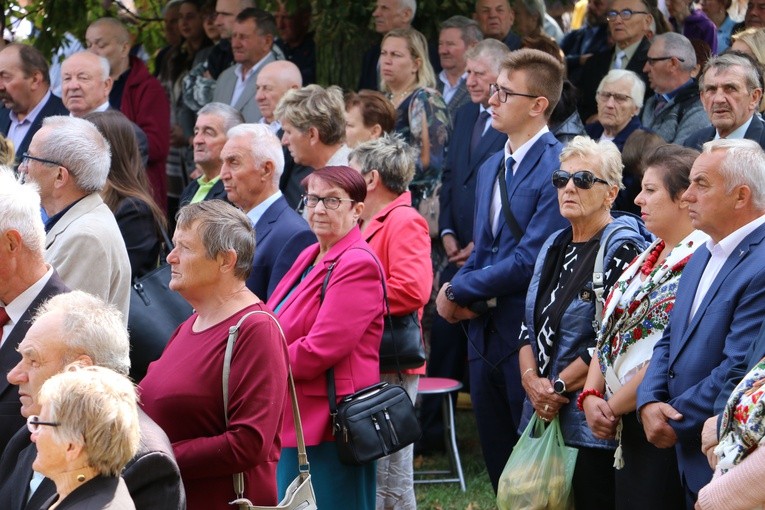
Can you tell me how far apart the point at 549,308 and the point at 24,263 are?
240 cm

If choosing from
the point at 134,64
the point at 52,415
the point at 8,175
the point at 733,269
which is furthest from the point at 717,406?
the point at 134,64

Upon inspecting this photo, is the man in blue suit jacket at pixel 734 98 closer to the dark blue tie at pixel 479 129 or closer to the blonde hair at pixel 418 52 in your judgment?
the dark blue tie at pixel 479 129

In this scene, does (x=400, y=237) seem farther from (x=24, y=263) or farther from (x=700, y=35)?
(x=700, y=35)

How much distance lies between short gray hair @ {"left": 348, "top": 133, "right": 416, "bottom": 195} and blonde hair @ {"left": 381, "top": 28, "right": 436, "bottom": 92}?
2.04 meters

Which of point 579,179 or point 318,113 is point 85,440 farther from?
point 318,113

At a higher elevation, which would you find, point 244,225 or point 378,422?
point 244,225

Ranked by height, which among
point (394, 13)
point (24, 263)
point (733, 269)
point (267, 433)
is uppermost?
point (394, 13)

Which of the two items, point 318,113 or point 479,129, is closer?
point 318,113

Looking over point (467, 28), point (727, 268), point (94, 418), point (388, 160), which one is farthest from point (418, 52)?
point (94, 418)

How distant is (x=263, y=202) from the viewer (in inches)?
257

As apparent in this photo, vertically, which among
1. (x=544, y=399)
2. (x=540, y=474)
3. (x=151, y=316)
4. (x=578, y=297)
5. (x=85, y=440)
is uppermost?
(x=85, y=440)

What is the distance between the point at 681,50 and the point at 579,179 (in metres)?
2.87

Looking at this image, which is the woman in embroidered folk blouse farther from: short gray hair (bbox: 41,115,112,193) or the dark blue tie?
the dark blue tie

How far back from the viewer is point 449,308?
666 cm
